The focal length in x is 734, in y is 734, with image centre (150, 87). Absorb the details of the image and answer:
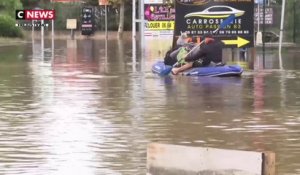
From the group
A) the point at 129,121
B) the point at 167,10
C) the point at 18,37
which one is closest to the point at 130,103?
the point at 129,121

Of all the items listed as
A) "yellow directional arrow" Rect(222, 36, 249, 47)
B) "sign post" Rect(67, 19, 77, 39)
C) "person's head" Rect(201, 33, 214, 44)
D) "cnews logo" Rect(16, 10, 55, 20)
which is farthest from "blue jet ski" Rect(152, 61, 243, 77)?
"sign post" Rect(67, 19, 77, 39)

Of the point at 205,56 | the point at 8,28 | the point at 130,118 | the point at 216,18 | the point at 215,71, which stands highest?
the point at 216,18

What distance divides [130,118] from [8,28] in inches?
1892

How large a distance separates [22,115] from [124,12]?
5898 centimetres

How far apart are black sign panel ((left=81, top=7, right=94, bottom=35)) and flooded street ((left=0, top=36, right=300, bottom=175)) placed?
152ft

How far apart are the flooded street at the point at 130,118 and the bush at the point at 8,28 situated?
36805 mm

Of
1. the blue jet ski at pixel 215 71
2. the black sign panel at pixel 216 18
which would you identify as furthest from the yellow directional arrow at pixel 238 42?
the blue jet ski at pixel 215 71

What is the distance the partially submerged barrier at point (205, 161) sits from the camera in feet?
20.8

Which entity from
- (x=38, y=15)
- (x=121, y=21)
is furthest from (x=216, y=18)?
(x=38, y=15)

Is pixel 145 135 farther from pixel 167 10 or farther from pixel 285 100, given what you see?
pixel 167 10

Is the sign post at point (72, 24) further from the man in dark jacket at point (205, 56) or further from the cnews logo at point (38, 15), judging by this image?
the man in dark jacket at point (205, 56)

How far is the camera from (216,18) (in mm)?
26438

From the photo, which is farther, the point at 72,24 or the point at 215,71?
the point at 72,24

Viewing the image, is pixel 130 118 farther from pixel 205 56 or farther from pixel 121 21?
pixel 121 21
